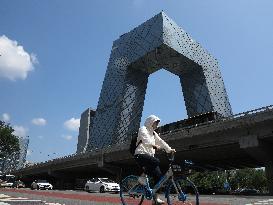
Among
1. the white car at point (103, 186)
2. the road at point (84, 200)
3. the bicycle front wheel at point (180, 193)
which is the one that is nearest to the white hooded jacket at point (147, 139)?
the bicycle front wheel at point (180, 193)

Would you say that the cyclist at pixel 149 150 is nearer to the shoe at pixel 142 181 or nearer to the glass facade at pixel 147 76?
the shoe at pixel 142 181

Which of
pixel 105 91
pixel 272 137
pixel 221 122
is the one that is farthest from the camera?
pixel 105 91

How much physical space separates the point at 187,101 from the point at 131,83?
17.3m

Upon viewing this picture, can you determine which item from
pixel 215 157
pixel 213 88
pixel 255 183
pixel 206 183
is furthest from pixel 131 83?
pixel 215 157

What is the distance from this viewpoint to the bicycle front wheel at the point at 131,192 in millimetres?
7336

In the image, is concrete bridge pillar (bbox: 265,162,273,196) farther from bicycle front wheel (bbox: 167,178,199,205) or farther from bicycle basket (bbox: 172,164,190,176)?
bicycle basket (bbox: 172,164,190,176)

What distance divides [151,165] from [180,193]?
780 millimetres

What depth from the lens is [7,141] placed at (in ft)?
282

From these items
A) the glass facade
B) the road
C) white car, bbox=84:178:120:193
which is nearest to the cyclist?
the road

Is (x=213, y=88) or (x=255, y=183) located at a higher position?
(x=213, y=88)

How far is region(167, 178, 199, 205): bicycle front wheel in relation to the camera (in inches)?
257

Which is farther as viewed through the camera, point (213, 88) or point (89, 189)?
point (213, 88)

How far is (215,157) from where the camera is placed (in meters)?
48.1

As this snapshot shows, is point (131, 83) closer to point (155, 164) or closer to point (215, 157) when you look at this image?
point (215, 157)
